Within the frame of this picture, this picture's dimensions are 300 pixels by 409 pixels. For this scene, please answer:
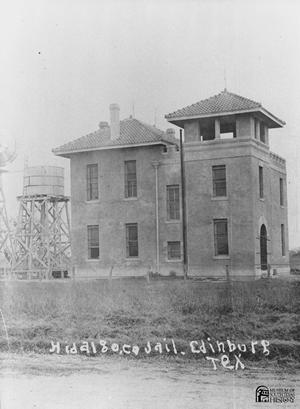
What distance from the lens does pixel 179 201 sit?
23.3 m

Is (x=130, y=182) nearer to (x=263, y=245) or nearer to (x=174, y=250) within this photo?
(x=174, y=250)

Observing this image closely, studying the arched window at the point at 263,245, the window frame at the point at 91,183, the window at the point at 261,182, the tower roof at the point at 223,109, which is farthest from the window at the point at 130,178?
the arched window at the point at 263,245

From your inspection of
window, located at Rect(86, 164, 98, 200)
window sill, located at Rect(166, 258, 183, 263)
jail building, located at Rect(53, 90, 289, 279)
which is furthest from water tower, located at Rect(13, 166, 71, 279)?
window sill, located at Rect(166, 258, 183, 263)

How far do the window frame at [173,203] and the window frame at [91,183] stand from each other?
307cm

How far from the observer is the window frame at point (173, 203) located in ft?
76.9

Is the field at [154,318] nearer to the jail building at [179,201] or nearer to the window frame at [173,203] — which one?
the jail building at [179,201]

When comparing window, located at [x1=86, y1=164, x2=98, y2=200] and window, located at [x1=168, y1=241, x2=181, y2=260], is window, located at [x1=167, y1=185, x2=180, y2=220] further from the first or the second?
window, located at [x1=86, y1=164, x2=98, y2=200]

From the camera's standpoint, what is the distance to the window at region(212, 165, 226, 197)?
21.9 m

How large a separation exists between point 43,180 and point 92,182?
5.92 m

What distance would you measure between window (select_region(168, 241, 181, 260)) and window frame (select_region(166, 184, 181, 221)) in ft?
3.68

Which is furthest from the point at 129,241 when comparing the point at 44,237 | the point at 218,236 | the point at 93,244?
the point at 218,236

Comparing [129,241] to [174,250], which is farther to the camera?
[174,250]

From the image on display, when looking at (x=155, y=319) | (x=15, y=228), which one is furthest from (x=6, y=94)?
(x=15, y=228)

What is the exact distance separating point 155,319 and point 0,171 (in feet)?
15.9
